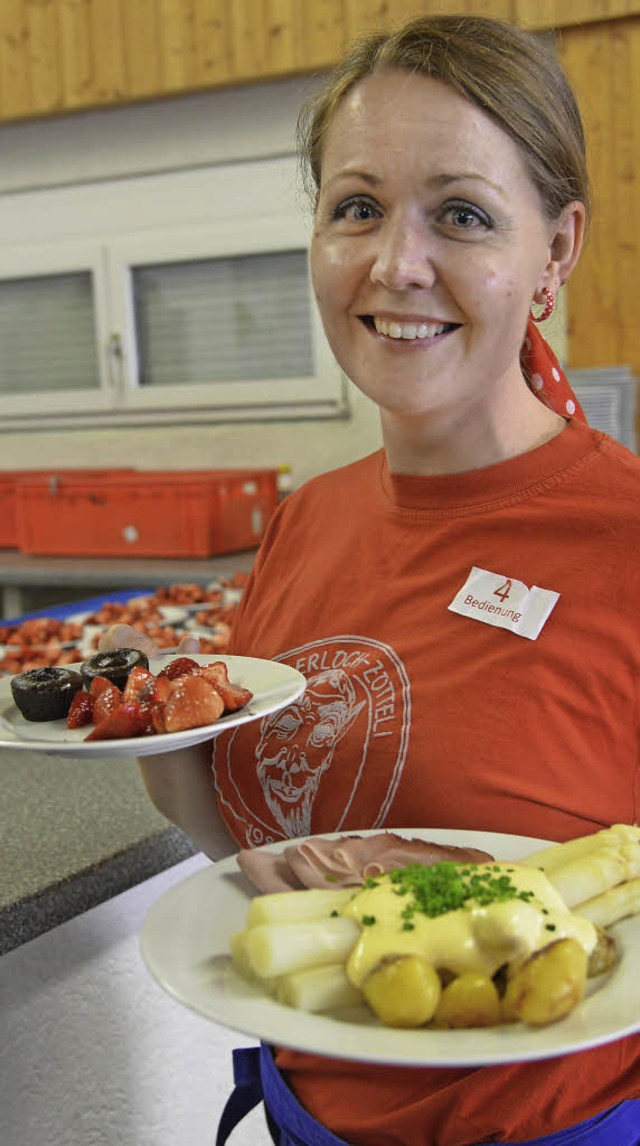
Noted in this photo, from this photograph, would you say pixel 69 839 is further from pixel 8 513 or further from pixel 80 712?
pixel 8 513

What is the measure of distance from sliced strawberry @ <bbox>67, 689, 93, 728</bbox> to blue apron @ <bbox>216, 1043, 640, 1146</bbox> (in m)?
0.38

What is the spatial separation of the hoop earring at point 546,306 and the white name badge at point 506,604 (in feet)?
1.08

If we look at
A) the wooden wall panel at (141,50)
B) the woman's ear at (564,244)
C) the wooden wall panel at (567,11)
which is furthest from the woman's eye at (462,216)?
the wooden wall panel at (141,50)

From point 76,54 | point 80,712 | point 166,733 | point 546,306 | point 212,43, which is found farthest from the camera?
point 76,54

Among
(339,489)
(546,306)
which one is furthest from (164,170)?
(546,306)

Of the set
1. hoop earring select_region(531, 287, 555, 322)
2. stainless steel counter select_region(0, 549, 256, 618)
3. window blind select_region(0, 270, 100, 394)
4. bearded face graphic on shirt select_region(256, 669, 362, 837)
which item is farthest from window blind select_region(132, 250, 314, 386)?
bearded face graphic on shirt select_region(256, 669, 362, 837)

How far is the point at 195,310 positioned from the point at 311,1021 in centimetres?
482

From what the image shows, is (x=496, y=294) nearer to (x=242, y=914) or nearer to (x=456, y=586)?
(x=456, y=586)

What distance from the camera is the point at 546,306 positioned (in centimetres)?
135

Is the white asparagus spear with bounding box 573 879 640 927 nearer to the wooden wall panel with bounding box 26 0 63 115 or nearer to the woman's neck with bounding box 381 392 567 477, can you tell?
the woman's neck with bounding box 381 392 567 477

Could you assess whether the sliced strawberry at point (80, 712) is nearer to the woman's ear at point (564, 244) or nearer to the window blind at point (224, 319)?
the woman's ear at point (564, 244)

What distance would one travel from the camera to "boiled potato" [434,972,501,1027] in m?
0.80

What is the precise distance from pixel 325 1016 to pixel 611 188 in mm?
4064

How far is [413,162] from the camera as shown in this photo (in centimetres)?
113
